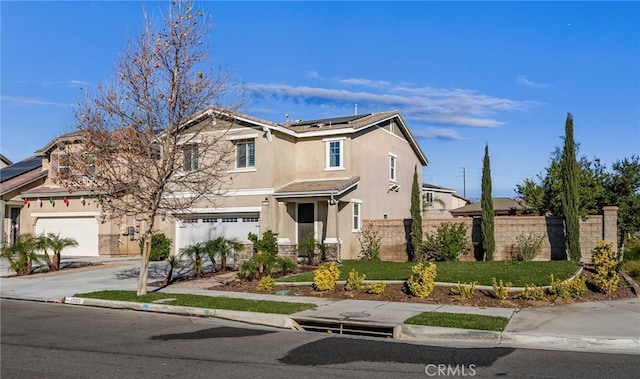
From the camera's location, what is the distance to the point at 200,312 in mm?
13719

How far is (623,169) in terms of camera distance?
26.9 meters

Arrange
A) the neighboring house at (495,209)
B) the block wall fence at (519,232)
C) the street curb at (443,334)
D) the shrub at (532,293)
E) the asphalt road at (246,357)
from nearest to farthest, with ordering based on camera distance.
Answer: the asphalt road at (246,357) → the street curb at (443,334) → the shrub at (532,293) → the block wall fence at (519,232) → the neighboring house at (495,209)

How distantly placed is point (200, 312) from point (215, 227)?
13.2m

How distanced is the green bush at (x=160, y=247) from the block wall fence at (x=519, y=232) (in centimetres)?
942

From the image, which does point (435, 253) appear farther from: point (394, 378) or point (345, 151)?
point (394, 378)

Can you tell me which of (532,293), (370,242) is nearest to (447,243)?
(370,242)

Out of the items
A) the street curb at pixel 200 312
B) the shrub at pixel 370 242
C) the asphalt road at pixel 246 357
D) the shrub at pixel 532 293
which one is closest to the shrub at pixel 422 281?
the shrub at pixel 532 293

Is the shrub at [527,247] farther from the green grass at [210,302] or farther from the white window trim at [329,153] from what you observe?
the green grass at [210,302]

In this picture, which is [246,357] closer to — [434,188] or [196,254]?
[196,254]

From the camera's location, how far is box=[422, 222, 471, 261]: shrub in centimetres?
2369

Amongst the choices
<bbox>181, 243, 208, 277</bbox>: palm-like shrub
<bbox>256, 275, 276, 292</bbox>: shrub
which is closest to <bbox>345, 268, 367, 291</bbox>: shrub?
<bbox>256, 275, 276, 292</bbox>: shrub

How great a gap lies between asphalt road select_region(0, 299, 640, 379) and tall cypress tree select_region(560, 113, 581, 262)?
42.9 feet

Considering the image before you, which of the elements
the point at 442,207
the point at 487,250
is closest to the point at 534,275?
the point at 487,250

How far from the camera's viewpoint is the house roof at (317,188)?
2364 centimetres
